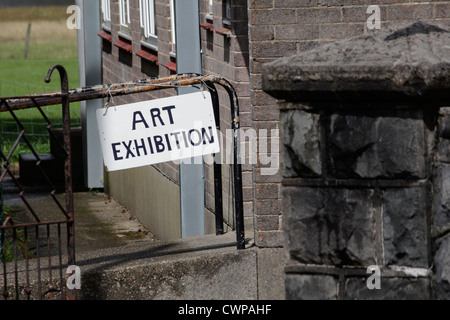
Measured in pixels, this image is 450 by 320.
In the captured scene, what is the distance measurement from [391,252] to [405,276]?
0.10m

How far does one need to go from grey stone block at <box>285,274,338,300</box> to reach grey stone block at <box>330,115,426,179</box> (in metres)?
0.39

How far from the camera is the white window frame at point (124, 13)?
1168cm

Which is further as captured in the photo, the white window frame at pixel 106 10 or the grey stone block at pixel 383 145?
the white window frame at pixel 106 10

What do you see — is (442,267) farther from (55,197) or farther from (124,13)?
(124,13)

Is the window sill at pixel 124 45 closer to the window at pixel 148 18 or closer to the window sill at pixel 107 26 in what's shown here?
the window at pixel 148 18

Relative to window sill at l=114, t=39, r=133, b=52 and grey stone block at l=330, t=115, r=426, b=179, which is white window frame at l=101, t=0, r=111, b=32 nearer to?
window sill at l=114, t=39, r=133, b=52

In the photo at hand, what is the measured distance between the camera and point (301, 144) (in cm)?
304

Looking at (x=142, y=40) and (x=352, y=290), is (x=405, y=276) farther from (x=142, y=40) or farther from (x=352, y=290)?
(x=142, y=40)

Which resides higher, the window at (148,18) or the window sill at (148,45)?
the window at (148,18)

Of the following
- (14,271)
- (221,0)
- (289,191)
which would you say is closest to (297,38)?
(221,0)

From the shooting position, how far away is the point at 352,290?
10.1 ft

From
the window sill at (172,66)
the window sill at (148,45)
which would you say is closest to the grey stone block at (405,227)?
the window sill at (172,66)

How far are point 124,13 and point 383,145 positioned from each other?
9403 mm

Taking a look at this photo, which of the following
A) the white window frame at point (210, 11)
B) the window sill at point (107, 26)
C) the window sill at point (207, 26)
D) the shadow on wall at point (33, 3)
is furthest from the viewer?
the shadow on wall at point (33, 3)
